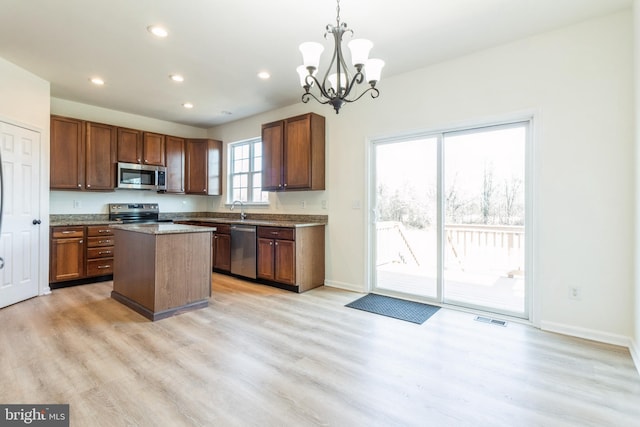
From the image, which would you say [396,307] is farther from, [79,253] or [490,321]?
[79,253]

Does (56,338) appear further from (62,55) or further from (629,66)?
(629,66)

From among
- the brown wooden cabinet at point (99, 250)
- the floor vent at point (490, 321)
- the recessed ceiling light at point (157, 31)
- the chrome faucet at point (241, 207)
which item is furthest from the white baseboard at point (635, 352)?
the brown wooden cabinet at point (99, 250)

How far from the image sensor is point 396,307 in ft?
11.8

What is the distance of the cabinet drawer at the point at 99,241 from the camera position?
15.1 feet

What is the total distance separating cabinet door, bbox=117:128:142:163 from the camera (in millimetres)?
5125

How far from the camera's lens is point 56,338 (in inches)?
107

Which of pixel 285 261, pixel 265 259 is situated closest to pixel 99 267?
pixel 265 259

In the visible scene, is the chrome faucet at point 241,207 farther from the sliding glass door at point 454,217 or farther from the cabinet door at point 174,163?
the sliding glass door at point 454,217

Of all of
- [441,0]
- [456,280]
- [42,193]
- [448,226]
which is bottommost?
[456,280]

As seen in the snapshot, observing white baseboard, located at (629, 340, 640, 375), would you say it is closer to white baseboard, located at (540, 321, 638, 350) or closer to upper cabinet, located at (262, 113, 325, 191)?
white baseboard, located at (540, 321, 638, 350)

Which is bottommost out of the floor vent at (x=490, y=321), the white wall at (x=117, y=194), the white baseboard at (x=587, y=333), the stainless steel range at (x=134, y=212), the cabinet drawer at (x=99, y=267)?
the floor vent at (x=490, y=321)

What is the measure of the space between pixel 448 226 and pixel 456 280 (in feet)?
2.08

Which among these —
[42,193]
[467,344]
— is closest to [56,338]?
[42,193]

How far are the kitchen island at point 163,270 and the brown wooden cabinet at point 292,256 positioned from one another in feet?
3.32
